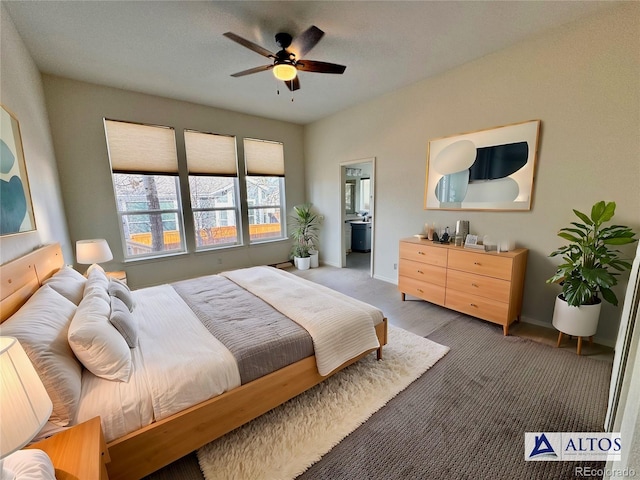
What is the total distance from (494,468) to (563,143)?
2.80 metres

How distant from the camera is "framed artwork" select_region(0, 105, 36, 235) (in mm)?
1573

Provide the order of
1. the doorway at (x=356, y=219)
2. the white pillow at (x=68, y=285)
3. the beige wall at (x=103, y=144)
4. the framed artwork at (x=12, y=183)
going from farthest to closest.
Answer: the doorway at (x=356, y=219)
the beige wall at (x=103, y=144)
the white pillow at (x=68, y=285)
the framed artwork at (x=12, y=183)

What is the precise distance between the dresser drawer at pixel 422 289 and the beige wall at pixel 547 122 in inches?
32.4

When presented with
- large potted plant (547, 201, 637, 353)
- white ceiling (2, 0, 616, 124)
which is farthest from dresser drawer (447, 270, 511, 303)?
white ceiling (2, 0, 616, 124)

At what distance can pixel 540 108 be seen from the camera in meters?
2.56

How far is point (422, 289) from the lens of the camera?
3.28 meters

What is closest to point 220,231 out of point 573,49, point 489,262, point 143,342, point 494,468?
point 143,342

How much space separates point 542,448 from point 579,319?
4.23 feet

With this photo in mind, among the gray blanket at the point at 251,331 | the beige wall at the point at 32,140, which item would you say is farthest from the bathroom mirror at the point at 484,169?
the beige wall at the point at 32,140

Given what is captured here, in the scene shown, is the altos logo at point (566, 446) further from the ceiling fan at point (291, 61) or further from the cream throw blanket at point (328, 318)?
the ceiling fan at point (291, 61)

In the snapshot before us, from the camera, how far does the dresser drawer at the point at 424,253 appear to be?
9.95ft

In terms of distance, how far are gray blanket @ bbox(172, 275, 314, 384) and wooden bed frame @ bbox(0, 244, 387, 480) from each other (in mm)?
76

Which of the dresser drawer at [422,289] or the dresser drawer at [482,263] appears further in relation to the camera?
the dresser drawer at [422,289]

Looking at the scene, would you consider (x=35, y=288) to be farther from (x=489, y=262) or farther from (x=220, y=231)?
(x=489, y=262)
